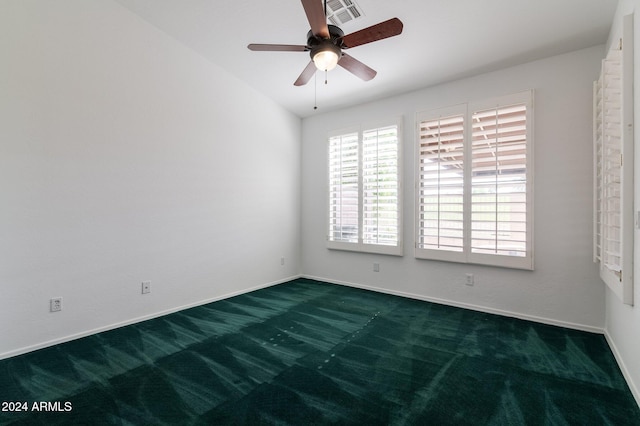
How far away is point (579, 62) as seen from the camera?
9.94 ft

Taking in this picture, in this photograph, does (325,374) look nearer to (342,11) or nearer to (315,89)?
(342,11)

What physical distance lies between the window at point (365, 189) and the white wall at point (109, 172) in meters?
1.43

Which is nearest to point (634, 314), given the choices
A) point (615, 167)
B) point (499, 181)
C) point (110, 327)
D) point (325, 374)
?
point (615, 167)

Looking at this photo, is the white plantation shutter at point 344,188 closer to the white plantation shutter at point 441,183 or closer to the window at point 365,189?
the window at point 365,189

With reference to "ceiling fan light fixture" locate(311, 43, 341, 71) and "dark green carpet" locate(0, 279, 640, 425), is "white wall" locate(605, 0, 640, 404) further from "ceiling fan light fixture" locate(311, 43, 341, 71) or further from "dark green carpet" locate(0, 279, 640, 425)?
"ceiling fan light fixture" locate(311, 43, 341, 71)

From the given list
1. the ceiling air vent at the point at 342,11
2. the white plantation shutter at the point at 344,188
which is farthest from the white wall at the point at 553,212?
the ceiling air vent at the point at 342,11

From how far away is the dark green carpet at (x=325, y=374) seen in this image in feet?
5.63

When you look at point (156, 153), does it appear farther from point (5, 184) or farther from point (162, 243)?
point (5, 184)

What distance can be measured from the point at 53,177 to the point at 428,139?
4.02 metres

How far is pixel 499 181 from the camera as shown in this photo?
A: 11.0 feet

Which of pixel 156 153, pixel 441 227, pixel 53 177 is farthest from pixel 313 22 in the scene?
pixel 441 227

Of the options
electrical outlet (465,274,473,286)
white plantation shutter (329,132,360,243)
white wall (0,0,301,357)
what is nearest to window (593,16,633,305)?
electrical outlet (465,274,473,286)

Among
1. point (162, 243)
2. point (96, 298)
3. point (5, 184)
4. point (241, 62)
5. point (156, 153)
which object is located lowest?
point (96, 298)

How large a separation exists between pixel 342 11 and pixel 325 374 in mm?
3007
